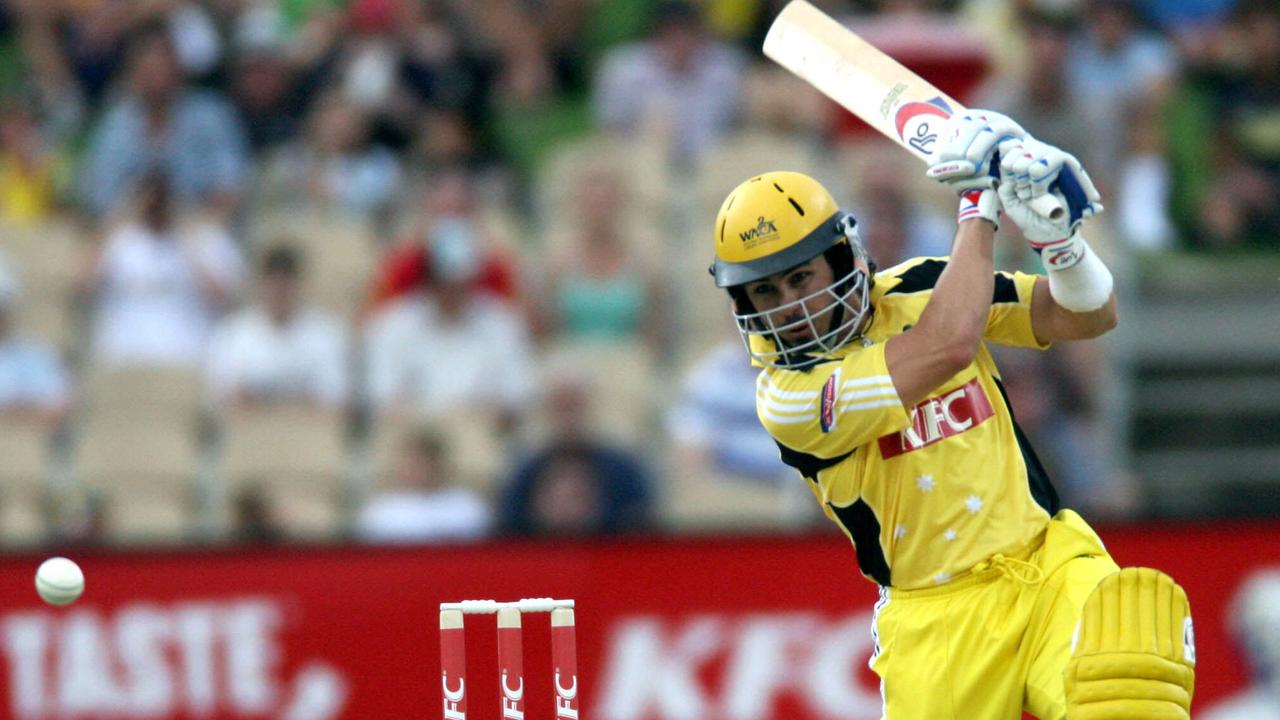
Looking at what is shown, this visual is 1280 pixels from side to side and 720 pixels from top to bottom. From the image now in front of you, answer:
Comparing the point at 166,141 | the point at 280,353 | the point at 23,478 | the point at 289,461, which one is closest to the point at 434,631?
the point at 289,461

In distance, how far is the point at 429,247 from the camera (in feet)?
28.1

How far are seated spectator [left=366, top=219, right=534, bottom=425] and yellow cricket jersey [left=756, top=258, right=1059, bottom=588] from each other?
3930mm

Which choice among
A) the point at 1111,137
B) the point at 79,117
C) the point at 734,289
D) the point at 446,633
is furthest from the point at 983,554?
the point at 79,117

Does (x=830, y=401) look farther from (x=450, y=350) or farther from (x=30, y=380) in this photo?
(x=30, y=380)

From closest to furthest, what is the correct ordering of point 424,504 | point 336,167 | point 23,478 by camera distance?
point 424,504, point 23,478, point 336,167

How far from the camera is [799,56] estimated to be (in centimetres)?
489

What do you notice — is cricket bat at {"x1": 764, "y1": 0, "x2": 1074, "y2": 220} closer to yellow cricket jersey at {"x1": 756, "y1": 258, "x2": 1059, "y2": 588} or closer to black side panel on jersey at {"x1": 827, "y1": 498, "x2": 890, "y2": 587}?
yellow cricket jersey at {"x1": 756, "y1": 258, "x2": 1059, "y2": 588}

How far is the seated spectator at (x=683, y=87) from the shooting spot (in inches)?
360

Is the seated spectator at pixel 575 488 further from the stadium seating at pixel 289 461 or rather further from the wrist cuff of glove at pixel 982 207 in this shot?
the wrist cuff of glove at pixel 982 207

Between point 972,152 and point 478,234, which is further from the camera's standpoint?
point 478,234

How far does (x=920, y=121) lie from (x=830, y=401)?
0.77m

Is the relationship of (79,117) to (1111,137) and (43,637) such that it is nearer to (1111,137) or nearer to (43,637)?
(43,637)

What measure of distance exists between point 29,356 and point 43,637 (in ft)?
6.45

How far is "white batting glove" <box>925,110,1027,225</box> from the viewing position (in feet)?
13.8
